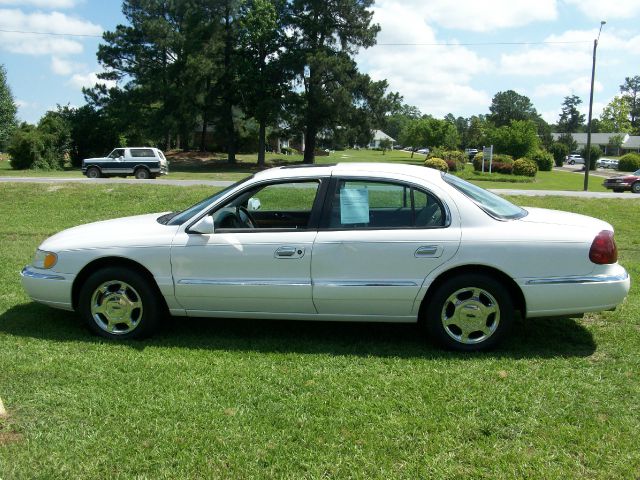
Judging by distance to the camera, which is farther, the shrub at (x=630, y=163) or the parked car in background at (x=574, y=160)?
the parked car in background at (x=574, y=160)

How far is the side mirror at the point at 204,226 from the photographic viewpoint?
467cm

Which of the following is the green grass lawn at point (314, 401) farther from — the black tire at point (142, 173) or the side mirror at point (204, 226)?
the black tire at point (142, 173)

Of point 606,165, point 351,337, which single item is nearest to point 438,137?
point 606,165

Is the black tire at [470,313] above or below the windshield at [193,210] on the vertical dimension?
below

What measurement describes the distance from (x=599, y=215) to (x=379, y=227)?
1119 cm

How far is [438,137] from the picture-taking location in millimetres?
79062

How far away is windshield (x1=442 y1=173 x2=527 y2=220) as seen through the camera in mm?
4691

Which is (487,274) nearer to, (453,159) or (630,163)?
(453,159)

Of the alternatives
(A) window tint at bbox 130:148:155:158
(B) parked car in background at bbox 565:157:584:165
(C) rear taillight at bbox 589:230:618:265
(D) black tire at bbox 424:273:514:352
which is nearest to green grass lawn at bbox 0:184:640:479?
(D) black tire at bbox 424:273:514:352

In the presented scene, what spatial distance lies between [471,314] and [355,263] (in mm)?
1029

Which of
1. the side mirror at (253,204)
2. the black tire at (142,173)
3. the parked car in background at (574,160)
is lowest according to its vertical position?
the side mirror at (253,204)

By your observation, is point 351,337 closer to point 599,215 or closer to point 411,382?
point 411,382

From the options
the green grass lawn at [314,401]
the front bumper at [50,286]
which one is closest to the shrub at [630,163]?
the green grass lawn at [314,401]

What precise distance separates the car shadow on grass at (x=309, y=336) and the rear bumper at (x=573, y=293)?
42 centimetres
